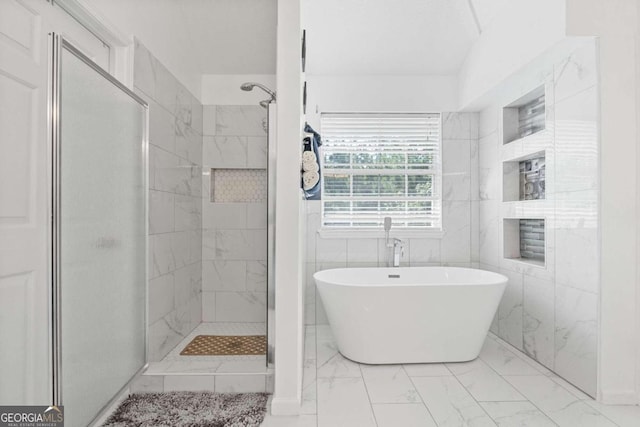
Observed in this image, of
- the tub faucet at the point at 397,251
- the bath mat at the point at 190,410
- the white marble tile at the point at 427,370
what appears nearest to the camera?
the bath mat at the point at 190,410

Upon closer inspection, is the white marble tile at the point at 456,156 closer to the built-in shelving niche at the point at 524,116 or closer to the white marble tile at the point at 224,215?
the built-in shelving niche at the point at 524,116

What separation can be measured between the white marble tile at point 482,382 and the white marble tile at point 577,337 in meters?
0.39

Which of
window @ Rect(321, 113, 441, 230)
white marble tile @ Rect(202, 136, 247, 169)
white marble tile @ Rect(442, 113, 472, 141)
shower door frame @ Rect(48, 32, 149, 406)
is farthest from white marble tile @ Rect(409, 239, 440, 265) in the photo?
shower door frame @ Rect(48, 32, 149, 406)

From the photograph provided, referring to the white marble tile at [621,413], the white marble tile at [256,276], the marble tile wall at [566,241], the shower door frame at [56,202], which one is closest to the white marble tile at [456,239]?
the marble tile wall at [566,241]

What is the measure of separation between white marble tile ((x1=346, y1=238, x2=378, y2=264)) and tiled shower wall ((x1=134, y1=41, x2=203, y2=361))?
1397 mm

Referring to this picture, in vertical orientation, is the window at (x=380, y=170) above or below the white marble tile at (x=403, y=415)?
above

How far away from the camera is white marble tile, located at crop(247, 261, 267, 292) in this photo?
3455mm

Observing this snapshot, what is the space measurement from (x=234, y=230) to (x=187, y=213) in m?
0.51

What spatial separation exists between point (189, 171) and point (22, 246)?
6.00 feet

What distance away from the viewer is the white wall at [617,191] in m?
2.07

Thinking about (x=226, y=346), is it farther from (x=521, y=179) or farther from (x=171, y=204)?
(x=521, y=179)

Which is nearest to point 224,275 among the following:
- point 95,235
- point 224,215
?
point 224,215

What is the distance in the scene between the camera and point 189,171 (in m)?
3.11

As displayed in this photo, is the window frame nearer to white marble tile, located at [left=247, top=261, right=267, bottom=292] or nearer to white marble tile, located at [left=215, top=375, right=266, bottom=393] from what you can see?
white marble tile, located at [left=247, top=261, right=267, bottom=292]
